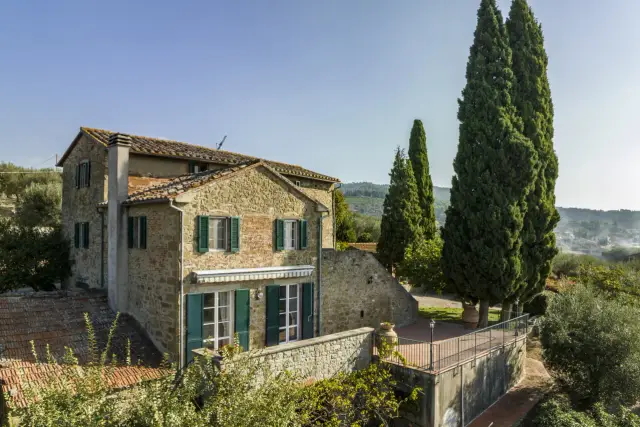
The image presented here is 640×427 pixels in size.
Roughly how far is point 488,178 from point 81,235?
67.0 feet

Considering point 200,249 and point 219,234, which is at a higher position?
point 219,234

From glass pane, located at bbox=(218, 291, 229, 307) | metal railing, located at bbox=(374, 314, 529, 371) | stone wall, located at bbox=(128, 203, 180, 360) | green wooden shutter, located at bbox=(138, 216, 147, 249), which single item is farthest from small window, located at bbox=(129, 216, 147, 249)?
metal railing, located at bbox=(374, 314, 529, 371)

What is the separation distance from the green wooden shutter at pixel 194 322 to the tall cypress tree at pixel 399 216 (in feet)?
71.1

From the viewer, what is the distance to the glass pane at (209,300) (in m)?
13.8

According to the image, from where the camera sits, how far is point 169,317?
13.3m

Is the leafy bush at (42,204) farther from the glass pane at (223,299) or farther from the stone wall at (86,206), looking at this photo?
the glass pane at (223,299)

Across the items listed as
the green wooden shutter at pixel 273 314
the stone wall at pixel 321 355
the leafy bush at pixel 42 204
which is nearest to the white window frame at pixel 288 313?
the green wooden shutter at pixel 273 314

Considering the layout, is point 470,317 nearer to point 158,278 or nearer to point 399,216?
point 399,216

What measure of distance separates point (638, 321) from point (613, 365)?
2.29 metres

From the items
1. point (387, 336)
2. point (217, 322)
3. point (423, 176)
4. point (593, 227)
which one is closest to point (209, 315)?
point (217, 322)

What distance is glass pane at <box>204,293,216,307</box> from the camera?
1381 centimetres

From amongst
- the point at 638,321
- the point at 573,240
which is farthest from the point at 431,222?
the point at 573,240

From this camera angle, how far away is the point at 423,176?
118 ft

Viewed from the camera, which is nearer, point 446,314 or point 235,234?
point 235,234
